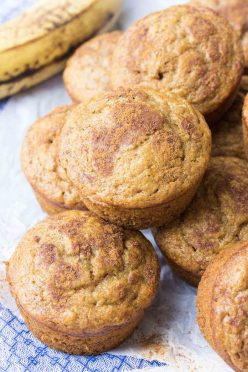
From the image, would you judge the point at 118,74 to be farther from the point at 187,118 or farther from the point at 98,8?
the point at 98,8

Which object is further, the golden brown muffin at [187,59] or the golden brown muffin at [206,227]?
the golden brown muffin at [187,59]

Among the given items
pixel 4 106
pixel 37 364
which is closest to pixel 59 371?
pixel 37 364

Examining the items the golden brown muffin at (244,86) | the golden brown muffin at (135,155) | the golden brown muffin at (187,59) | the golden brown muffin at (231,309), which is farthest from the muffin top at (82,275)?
the golden brown muffin at (244,86)

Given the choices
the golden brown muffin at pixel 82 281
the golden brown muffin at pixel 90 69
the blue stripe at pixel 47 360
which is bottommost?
the blue stripe at pixel 47 360

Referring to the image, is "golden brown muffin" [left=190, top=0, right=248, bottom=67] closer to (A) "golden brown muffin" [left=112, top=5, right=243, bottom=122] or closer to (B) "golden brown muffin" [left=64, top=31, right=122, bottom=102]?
(A) "golden brown muffin" [left=112, top=5, right=243, bottom=122]

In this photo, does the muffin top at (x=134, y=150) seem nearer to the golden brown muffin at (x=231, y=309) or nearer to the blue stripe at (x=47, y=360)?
the golden brown muffin at (x=231, y=309)

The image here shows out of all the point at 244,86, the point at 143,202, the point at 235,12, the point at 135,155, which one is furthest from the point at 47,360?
the point at 235,12
